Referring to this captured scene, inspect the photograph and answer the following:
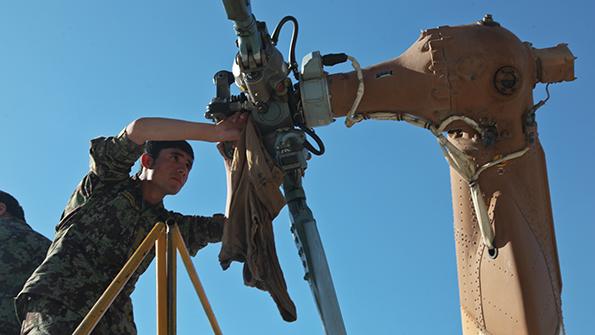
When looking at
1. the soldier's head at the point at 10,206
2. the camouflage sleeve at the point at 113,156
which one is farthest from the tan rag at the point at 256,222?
the soldier's head at the point at 10,206

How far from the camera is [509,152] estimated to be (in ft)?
19.2

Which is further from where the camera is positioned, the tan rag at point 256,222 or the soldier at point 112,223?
the soldier at point 112,223

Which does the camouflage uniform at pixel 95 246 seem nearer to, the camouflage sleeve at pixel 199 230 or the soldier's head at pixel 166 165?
the soldier's head at pixel 166 165

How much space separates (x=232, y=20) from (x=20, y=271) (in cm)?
288

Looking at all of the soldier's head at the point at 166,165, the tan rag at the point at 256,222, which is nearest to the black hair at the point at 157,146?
the soldier's head at the point at 166,165

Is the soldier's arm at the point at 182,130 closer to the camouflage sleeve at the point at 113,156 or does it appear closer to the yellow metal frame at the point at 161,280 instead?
the camouflage sleeve at the point at 113,156

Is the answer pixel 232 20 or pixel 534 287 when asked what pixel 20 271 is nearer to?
pixel 232 20

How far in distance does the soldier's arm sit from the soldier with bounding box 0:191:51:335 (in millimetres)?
1712

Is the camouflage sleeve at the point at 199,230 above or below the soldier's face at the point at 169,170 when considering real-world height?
below

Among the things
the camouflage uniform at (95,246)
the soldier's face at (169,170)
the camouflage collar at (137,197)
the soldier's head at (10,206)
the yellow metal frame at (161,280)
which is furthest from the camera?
Answer: the soldier's head at (10,206)

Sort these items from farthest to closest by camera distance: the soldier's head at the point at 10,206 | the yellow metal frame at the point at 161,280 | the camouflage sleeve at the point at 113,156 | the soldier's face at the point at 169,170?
the soldier's head at the point at 10,206 → the soldier's face at the point at 169,170 → the camouflage sleeve at the point at 113,156 → the yellow metal frame at the point at 161,280

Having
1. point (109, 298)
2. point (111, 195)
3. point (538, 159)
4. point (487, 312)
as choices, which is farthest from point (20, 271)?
point (538, 159)

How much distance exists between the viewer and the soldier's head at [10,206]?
6.73 metres

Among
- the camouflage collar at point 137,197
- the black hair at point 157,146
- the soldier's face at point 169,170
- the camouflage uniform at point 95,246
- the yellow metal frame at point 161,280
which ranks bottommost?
the yellow metal frame at point 161,280
